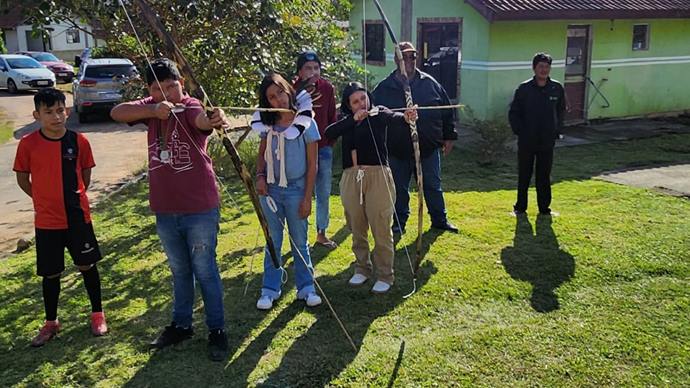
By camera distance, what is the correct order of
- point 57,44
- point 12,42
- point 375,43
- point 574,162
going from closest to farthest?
point 574,162, point 375,43, point 12,42, point 57,44

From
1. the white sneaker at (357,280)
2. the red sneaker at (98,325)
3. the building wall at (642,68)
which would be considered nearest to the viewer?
the red sneaker at (98,325)

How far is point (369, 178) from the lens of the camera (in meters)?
4.60

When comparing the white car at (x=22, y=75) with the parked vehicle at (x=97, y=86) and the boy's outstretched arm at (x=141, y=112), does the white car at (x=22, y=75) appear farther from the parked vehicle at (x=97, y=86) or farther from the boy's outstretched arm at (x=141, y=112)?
the boy's outstretched arm at (x=141, y=112)

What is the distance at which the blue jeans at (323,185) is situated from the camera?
5523 millimetres

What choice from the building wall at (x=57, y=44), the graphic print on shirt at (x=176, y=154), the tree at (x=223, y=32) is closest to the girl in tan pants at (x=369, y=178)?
the tree at (x=223, y=32)

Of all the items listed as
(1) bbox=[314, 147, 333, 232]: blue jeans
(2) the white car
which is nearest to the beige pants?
(1) bbox=[314, 147, 333, 232]: blue jeans

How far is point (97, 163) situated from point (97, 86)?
562 cm

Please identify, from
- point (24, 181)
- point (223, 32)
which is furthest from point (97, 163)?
point (24, 181)

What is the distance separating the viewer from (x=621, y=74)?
14.0 meters

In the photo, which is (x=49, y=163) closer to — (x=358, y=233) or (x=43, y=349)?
(x=43, y=349)

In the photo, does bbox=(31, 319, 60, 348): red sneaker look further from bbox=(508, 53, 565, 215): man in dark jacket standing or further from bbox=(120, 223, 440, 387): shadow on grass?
bbox=(508, 53, 565, 215): man in dark jacket standing

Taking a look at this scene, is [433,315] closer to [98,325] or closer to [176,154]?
[176,154]

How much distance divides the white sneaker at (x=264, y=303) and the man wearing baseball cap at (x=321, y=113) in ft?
4.48

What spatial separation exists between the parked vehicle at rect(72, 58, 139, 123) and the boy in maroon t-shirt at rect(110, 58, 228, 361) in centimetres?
1324
